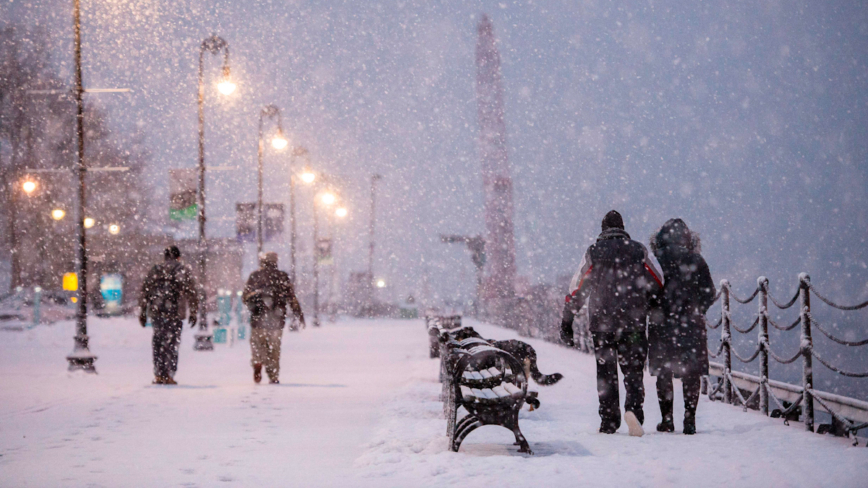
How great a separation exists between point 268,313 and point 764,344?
683 cm

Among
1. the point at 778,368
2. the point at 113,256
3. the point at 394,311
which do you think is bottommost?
the point at 778,368

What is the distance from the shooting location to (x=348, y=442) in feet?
22.3

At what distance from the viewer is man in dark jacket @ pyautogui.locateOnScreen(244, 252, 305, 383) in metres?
11.6

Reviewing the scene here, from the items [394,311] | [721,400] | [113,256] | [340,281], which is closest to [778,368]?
[340,281]

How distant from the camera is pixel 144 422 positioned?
7.95 meters

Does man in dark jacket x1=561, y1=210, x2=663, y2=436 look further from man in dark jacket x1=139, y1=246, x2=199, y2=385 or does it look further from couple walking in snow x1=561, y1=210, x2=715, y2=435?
man in dark jacket x1=139, y1=246, x2=199, y2=385

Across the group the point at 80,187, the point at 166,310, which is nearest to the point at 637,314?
the point at 166,310

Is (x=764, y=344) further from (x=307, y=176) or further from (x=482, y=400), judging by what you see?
(x=307, y=176)

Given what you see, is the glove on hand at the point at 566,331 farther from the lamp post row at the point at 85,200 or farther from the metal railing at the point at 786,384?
the lamp post row at the point at 85,200

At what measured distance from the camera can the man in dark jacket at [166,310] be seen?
11453 mm

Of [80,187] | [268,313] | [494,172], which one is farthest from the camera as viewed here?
[494,172]

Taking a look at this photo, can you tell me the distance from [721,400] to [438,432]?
184 inches

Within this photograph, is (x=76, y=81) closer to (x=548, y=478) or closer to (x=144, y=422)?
(x=144, y=422)

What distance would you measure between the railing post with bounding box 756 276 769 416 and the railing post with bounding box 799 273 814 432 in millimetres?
843
